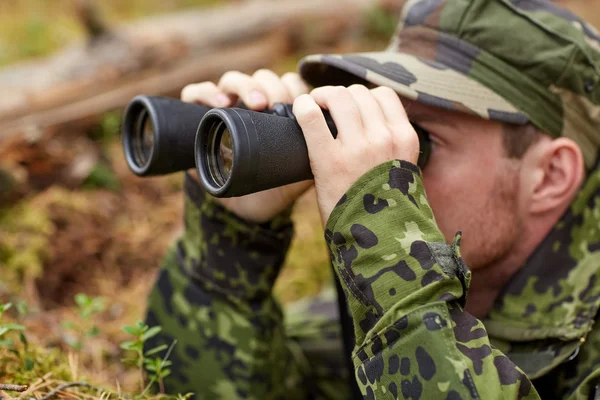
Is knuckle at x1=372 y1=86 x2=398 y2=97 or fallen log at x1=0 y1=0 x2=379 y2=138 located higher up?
knuckle at x1=372 y1=86 x2=398 y2=97

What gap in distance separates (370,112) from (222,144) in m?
0.33

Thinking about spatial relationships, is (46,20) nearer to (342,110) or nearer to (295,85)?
(295,85)

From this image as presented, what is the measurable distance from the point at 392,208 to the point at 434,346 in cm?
29

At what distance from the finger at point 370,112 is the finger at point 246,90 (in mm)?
316

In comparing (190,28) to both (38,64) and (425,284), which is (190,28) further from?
(425,284)

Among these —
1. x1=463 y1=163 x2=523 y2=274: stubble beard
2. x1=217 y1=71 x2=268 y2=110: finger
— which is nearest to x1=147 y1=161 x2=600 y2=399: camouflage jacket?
x1=463 y1=163 x2=523 y2=274: stubble beard

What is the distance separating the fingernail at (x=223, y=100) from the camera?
5.80ft

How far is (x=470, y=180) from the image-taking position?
5.66ft

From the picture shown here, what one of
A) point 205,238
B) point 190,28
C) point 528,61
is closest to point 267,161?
point 205,238

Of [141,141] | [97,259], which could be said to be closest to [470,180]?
[141,141]

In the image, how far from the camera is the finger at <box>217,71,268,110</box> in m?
1.64

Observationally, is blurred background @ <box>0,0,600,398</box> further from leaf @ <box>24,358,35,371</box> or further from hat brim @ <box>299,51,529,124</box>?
hat brim @ <box>299,51,529,124</box>

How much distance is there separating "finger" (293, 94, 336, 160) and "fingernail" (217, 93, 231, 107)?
505 mm

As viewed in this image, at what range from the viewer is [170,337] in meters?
2.03
